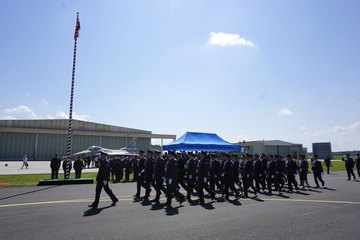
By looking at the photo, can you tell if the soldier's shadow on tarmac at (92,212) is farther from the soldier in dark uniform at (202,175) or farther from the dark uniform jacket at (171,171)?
the soldier in dark uniform at (202,175)

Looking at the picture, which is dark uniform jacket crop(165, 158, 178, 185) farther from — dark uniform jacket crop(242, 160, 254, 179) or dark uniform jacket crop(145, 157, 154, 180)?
dark uniform jacket crop(242, 160, 254, 179)

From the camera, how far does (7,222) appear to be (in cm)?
693

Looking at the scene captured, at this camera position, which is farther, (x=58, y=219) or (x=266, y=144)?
(x=266, y=144)

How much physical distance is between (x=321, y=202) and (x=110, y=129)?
5622 centimetres

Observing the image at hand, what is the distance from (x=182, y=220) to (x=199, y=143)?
560 inches

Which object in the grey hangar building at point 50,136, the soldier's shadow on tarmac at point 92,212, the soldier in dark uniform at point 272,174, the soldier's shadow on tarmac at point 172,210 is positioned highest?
the grey hangar building at point 50,136

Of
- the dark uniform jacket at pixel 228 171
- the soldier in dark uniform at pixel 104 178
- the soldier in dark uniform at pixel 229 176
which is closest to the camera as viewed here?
the soldier in dark uniform at pixel 104 178

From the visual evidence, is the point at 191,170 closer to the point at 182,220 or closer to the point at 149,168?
the point at 149,168

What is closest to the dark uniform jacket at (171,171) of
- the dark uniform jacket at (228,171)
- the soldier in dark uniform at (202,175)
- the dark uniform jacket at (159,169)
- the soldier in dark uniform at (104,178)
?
the dark uniform jacket at (159,169)

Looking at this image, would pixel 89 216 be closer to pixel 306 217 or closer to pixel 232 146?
pixel 306 217

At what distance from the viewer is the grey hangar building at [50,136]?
5159 cm

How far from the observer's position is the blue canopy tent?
20950 mm

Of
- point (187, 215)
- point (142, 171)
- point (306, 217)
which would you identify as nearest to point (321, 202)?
point (306, 217)

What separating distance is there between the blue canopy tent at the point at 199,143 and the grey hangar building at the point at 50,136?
4123 centimetres
